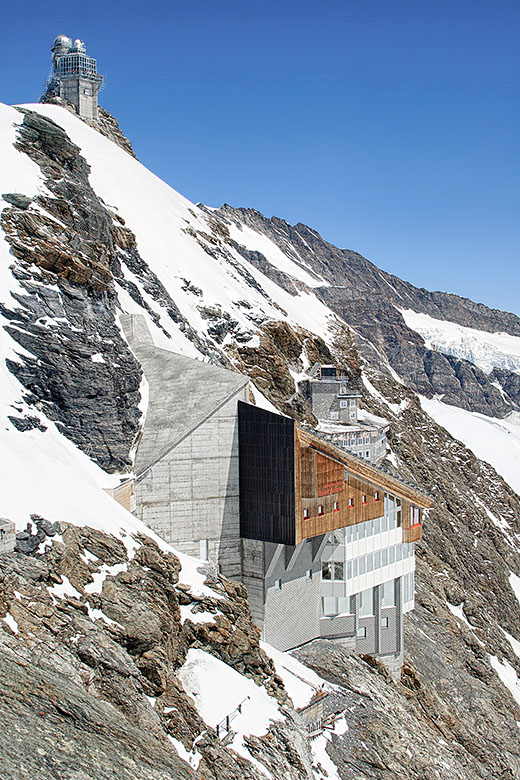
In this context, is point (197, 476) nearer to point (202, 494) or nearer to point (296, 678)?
point (202, 494)

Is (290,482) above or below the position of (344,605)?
above

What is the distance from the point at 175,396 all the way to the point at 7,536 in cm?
1806

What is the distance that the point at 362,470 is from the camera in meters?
37.5

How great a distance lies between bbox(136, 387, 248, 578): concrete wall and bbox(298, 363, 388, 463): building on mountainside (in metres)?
36.4

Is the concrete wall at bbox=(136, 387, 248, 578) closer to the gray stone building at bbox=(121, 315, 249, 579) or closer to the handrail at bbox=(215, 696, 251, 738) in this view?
the gray stone building at bbox=(121, 315, 249, 579)

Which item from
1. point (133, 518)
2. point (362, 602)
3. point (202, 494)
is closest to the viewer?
point (133, 518)

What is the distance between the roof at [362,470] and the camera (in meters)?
34.4

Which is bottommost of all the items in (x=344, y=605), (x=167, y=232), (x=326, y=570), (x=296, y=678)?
(x=296, y=678)

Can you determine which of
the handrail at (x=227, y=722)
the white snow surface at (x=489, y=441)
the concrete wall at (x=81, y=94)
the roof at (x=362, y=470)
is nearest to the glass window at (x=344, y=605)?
the roof at (x=362, y=470)

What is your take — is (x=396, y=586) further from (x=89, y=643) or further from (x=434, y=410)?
(x=434, y=410)

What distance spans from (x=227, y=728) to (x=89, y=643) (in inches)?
230

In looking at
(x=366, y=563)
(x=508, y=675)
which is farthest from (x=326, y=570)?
(x=508, y=675)

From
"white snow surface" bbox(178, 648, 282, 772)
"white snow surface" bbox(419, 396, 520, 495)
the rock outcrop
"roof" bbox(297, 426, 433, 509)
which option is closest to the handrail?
"white snow surface" bbox(178, 648, 282, 772)

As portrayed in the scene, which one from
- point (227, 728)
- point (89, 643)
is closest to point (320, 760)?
point (227, 728)
